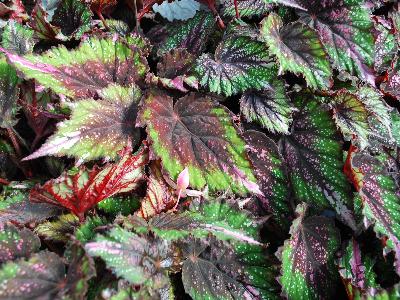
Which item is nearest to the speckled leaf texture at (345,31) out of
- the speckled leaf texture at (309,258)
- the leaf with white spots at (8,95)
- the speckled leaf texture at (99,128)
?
the speckled leaf texture at (309,258)

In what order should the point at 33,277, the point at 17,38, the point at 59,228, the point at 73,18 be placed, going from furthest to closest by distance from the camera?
1. the point at 73,18
2. the point at 17,38
3. the point at 59,228
4. the point at 33,277

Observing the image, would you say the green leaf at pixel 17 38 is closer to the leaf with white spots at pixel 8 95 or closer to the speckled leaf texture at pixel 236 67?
the leaf with white spots at pixel 8 95

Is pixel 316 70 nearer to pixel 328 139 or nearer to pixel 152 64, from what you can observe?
pixel 328 139

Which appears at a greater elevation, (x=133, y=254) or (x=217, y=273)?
(x=133, y=254)

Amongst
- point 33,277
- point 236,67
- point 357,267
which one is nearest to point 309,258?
point 357,267

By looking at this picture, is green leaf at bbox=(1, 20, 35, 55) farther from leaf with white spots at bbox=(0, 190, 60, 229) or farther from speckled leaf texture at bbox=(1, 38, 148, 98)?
leaf with white spots at bbox=(0, 190, 60, 229)

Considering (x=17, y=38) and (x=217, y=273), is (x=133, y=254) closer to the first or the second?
(x=217, y=273)

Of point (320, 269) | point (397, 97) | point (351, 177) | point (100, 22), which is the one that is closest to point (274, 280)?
point (320, 269)
